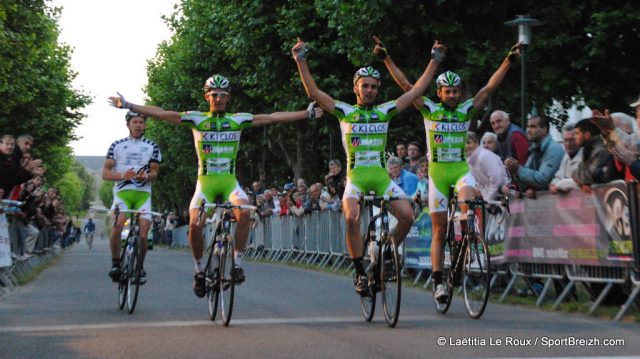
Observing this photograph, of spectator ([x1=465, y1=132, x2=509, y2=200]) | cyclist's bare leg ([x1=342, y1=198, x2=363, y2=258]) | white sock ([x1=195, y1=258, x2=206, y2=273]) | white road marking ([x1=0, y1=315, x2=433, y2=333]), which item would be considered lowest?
white road marking ([x1=0, y1=315, x2=433, y2=333])

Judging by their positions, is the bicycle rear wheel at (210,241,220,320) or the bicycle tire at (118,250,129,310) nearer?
the bicycle rear wheel at (210,241,220,320)

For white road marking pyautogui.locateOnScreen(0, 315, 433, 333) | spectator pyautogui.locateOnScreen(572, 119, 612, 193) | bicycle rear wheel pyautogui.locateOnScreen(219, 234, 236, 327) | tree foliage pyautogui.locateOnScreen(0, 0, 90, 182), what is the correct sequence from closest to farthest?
white road marking pyautogui.locateOnScreen(0, 315, 433, 333)
bicycle rear wheel pyautogui.locateOnScreen(219, 234, 236, 327)
spectator pyautogui.locateOnScreen(572, 119, 612, 193)
tree foliage pyautogui.locateOnScreen(0, 0, 90, 182)

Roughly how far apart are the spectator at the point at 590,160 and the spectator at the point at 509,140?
2.92 metres

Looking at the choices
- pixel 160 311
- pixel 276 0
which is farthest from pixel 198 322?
pixel 276 0

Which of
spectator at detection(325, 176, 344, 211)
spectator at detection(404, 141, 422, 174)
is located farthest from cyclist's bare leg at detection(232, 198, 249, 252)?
spectator at detection(325, 176, 344, 211)

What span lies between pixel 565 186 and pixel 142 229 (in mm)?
4740

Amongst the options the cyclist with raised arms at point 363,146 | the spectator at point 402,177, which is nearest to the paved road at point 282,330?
the cyclist with raised arms at point 363,146

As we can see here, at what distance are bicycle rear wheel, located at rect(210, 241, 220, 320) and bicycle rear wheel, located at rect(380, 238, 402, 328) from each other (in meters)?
1.71

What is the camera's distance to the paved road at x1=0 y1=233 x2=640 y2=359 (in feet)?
29.3

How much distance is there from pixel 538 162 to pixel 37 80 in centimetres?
3713

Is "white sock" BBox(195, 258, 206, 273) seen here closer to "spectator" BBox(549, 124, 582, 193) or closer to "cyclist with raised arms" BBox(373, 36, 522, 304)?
"cyclist with raised arms" BBox(373, 36, 522, 304)

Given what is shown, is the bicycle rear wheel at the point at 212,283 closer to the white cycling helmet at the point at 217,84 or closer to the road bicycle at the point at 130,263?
the road bicycle at the point at 130,263

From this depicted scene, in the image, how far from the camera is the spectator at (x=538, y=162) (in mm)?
14492

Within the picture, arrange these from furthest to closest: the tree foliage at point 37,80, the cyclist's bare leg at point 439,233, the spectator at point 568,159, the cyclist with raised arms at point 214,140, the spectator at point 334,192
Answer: the tree foliage at point 37,80
the spectator at point 334,192
the spectator at point 568,159
the cyclist's bare leg at point 439,233
the cyclist with raised arms at point 214,140
